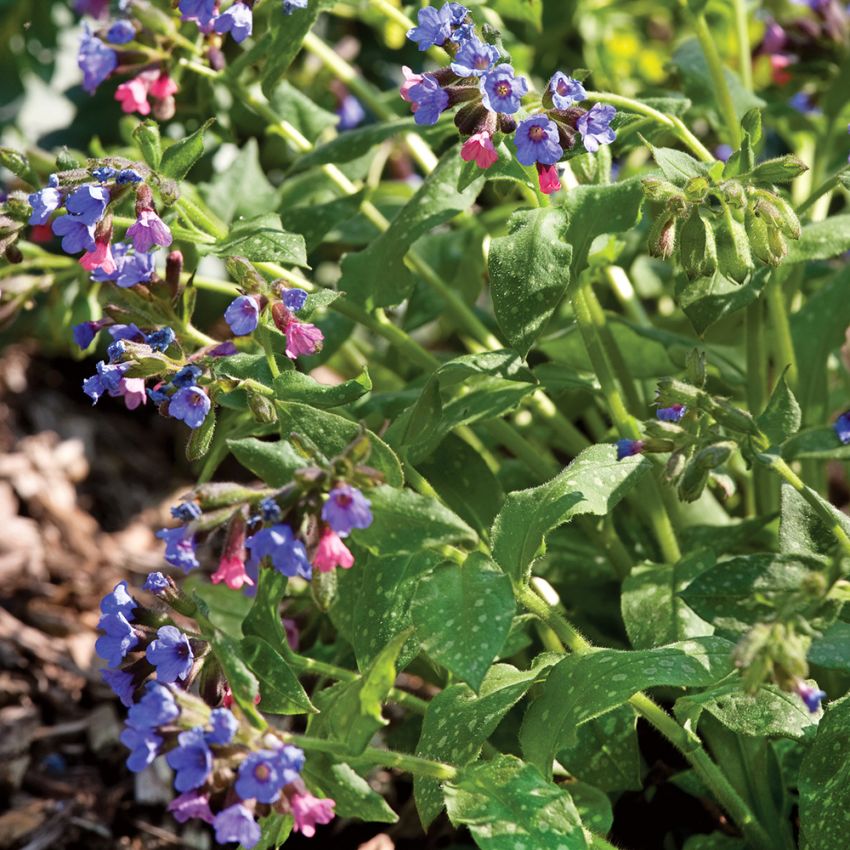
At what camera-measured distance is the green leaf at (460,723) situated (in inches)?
60.8

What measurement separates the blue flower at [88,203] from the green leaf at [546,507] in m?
0.67

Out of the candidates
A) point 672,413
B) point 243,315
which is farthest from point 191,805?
point 672,413

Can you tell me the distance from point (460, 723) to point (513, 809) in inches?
5.5

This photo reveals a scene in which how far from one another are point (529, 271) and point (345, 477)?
0.45 m

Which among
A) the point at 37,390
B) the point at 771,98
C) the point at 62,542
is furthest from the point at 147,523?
the point at 771,98

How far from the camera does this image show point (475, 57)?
158 cm

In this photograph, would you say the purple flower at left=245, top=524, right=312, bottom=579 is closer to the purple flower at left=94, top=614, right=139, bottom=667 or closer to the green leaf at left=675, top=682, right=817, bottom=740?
the purple flower at left=94, top=614, right=139, bottom=667

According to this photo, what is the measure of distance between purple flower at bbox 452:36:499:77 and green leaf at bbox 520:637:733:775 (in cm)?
77

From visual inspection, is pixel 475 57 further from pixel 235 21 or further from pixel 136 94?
pixel 136 94

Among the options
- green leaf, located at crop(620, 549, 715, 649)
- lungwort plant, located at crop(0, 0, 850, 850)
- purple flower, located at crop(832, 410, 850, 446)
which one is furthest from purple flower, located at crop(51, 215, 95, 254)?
purple flower, located at crop(832, 410, 850, 446)

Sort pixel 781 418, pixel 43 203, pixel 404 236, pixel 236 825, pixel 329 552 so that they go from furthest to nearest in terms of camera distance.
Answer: pixel 404 236, pixel 781 418, pixel 43 203, pixel 329 552, pixel 236 825

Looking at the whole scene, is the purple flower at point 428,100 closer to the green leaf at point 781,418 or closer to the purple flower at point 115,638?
the green leaf at point 781,418

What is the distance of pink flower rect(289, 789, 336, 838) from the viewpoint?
4.33 ft

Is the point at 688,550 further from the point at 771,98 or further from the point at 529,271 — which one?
the point at 771,98
